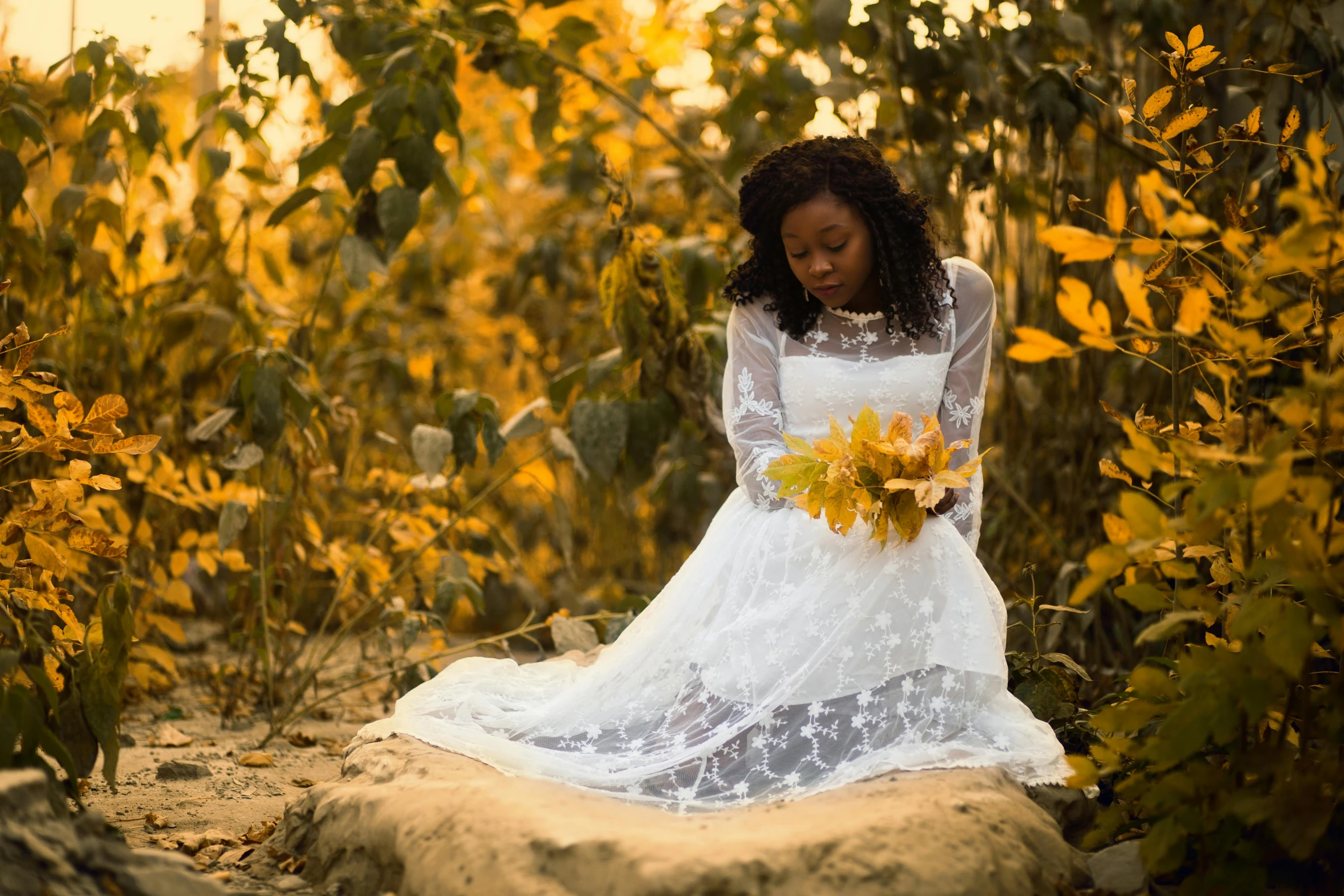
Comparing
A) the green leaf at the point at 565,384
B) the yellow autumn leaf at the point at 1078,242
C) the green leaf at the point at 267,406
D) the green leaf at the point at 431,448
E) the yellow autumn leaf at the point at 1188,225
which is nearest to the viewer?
the yellow autumn leaf at the point at 1188,225

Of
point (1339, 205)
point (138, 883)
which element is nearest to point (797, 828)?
point (138, 883)

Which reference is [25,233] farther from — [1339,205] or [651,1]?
[651,1]

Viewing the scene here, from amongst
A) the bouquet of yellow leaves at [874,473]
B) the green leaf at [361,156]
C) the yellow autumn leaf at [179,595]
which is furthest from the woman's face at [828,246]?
the yellow autumn leaf at [179,595]

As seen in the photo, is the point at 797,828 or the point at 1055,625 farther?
the point at 1055,625

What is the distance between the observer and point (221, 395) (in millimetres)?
3523

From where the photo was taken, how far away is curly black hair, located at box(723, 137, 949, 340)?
7.79ft

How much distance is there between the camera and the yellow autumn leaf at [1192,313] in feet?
4.78

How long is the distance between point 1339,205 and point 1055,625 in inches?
49.8

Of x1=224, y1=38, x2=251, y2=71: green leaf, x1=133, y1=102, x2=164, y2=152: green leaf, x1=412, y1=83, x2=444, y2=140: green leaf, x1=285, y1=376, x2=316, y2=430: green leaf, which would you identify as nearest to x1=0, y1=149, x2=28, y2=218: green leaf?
x1=133, y1=102, x2=164, y2=152: green leaf

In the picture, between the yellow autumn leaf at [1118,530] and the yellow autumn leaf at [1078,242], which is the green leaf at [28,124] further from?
the yellow autumn leaf at [1118,530]

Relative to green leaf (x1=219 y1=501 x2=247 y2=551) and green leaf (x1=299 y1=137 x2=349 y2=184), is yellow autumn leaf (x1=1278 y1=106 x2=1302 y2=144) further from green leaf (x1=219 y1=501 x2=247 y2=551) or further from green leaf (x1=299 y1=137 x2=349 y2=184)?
green leaf (x1=219 y1=501 x2=247 y2=551)

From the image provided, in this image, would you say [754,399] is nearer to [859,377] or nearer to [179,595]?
[859,377]

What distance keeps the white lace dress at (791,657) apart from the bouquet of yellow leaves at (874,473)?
108mm

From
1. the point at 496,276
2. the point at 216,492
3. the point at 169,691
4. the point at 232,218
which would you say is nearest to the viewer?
the point at 216,492
